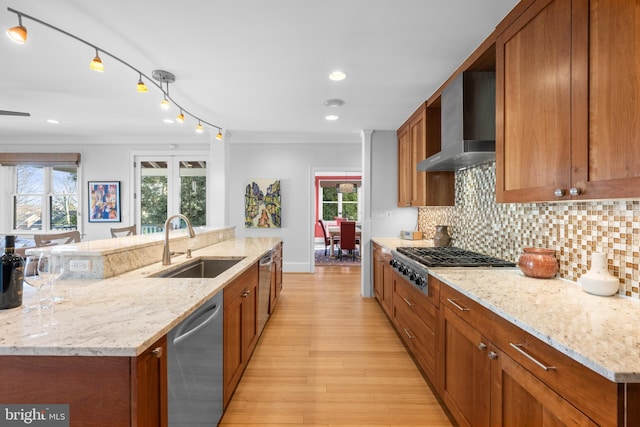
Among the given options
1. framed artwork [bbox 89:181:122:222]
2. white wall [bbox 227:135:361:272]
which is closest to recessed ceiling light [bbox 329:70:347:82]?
white wall [bbox 227:135:361:272]

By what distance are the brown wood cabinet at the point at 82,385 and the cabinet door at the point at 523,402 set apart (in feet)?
4.22

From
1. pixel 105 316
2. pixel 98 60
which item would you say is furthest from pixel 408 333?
pixel 98 60

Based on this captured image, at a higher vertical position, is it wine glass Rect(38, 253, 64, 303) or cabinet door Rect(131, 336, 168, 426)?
wine glass Rect(38, 253, 64, 303)

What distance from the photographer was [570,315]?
1146 millimetres

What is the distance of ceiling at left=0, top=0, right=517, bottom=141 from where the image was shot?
1.82m

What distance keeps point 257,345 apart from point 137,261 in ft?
4.37

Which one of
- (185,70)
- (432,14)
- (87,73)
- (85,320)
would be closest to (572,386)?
(85,320)

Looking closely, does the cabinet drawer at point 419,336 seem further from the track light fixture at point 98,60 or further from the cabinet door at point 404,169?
the track light fixture at point 98,60

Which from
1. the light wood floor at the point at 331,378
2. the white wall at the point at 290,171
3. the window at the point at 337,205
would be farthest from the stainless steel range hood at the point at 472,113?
the window at the point at 337,205

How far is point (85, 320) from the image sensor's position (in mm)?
1088

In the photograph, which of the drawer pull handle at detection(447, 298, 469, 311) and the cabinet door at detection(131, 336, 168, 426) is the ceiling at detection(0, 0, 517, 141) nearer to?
the drawer pull handle at detection(447, 298, 469, 311)

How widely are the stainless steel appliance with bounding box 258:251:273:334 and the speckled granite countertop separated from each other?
1.60 metres

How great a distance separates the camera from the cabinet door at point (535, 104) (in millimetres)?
1365

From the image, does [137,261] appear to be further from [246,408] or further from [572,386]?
[572,386]
